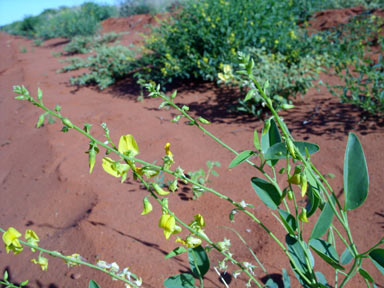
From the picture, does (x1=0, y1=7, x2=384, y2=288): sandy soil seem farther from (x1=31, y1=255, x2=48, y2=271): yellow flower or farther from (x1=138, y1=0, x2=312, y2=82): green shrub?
(x1=31, y1=255, x2=48, y2=271): yellow flower

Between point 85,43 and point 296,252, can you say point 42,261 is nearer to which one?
point 296,252

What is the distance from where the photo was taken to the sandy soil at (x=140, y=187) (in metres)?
1.43

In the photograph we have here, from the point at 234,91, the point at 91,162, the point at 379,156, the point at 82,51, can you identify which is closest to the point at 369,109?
the point at 379,156

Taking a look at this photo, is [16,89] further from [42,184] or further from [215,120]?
[215,120]

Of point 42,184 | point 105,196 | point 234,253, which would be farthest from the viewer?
point 42,184

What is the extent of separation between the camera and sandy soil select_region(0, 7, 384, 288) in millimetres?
1434

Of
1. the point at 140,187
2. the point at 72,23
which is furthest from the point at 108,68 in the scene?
the point at 72,23

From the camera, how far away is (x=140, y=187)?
2.03 m

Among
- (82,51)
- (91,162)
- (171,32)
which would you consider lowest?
(82,51)

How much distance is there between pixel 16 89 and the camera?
Answer: 0.68 metres

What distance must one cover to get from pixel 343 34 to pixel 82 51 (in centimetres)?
654

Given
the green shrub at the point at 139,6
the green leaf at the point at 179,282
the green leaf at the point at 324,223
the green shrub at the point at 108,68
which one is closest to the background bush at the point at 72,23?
the green shrub at the point at 139,6

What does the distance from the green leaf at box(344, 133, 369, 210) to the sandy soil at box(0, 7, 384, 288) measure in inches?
29.0

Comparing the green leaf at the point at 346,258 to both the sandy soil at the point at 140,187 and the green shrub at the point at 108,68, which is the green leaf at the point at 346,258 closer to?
the sandy soil at the point at 140,187
